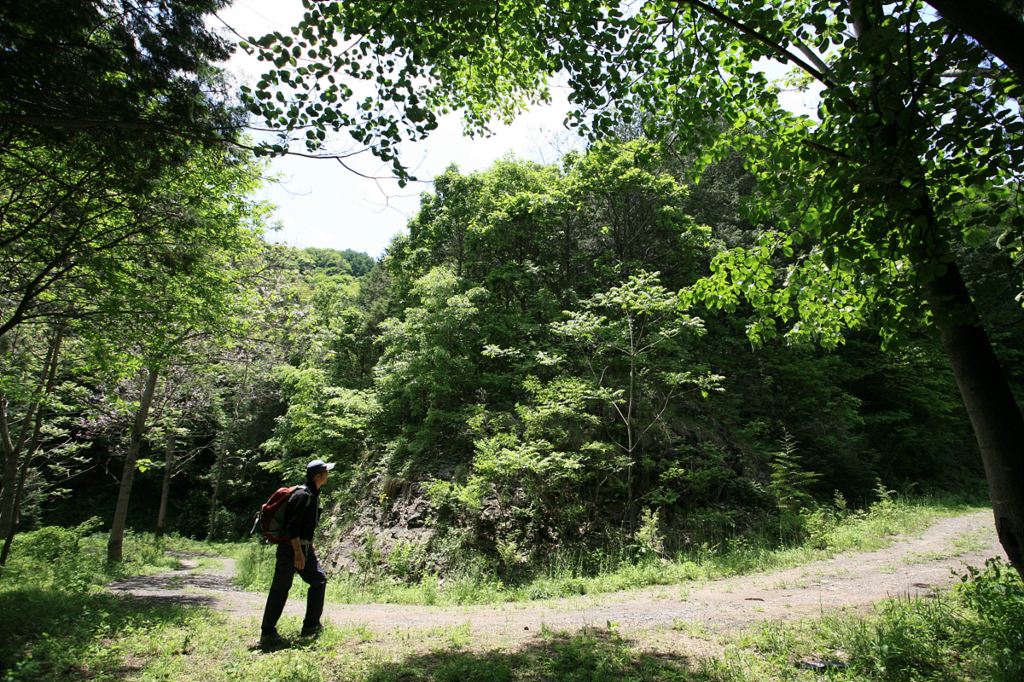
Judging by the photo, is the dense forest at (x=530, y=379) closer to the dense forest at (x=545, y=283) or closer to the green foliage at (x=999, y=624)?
the dense forest at (x=545, y=283)

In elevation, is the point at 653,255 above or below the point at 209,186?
above

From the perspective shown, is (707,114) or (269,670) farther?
(707,114)

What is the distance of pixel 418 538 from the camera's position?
10586 mm

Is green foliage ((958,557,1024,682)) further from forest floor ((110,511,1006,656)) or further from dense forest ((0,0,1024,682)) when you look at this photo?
forest floor ((110,511,1006,656))

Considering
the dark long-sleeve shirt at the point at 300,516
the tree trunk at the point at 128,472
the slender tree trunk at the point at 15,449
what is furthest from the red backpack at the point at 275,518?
the tree trunk at the point at 128,472

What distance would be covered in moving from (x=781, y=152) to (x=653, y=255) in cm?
1321

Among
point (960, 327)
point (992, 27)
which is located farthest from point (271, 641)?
point (992, 27)

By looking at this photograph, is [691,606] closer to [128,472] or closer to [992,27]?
[992,27]

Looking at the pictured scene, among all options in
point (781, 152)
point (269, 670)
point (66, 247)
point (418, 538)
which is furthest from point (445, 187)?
point (269, 670)

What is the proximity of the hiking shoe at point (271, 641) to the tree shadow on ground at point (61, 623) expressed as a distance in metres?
1.04

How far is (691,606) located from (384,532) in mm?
8120

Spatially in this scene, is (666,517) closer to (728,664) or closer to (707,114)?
(728,664)

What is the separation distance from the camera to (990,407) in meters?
2.61

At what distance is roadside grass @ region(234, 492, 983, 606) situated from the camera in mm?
7336
